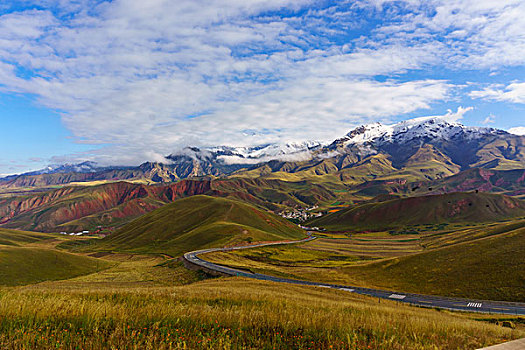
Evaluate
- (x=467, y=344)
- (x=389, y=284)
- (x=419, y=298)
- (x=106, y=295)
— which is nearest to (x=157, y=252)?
(x=389, y=284)

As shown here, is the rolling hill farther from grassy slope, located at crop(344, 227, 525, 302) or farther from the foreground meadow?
the foreground meadow

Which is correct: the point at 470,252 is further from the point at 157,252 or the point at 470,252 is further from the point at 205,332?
the point at 157,252

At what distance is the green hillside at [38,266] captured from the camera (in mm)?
83812

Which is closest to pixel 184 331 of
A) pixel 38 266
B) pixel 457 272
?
pixel 457 272

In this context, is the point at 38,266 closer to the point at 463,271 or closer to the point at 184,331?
the point at 184,331

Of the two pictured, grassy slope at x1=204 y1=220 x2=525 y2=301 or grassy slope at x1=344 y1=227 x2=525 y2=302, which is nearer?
grassy slope at x1=344 y1=227 x2=525 y2=302

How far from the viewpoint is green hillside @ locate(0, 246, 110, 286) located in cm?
8381

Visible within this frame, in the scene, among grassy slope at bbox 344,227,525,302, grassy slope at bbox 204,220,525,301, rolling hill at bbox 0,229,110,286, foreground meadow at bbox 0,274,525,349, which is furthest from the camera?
rolling hill at bbox 0,229,110,286

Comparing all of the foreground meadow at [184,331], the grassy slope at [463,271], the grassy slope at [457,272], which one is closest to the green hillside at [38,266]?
the grassy slope at [457,272]

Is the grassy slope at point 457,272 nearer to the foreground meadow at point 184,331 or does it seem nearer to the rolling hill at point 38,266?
the rolling hill at point 38,266

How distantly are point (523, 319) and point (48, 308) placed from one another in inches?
1825

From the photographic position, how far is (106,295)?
1429 cm

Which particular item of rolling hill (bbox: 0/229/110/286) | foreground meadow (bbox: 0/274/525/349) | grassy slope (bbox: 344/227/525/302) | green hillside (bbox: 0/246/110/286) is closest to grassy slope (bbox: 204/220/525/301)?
grassy slope (bbox: 344/227/525/302)

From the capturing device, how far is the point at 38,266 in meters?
95.1
